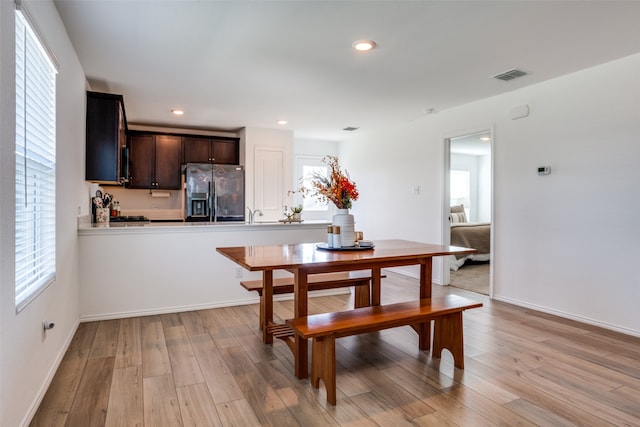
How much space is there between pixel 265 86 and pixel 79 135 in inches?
72.8

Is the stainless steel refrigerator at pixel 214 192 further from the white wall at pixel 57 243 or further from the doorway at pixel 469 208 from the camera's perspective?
the doorway at pixel 469 208

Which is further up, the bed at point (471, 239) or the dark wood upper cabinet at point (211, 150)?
the dark wood upper cabinet at point (211, 150)

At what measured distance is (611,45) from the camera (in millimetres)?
2975

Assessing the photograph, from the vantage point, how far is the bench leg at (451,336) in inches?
99.3

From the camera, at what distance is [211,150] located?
6.38 metres

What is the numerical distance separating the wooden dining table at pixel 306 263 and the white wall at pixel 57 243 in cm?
109

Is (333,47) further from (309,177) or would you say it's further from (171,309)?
(309,177)

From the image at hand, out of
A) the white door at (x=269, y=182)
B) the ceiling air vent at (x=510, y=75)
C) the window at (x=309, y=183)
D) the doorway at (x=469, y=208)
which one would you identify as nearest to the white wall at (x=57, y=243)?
the white door at (x=269, y=182)

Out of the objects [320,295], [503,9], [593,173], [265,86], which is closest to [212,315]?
[320,295]

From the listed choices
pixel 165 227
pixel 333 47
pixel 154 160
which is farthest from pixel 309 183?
pixel 333 47

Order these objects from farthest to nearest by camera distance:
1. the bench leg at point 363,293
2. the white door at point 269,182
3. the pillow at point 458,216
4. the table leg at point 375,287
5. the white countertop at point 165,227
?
the pillow at point 458,216 < the white door at point 269,182 < the white countertop at point 165,227 < the bench leg at point 363,293 < the table leg at point 375,287

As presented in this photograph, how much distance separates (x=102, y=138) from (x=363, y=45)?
2.69m

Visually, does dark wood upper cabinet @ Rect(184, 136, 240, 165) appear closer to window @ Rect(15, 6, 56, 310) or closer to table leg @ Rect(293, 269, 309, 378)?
window @ Rect(15, 6, 56, 310)

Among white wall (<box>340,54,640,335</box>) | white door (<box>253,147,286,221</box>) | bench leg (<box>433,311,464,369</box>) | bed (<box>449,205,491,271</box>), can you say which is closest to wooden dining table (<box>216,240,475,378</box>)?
bench leg (<box>433,311,464,369</box>)
